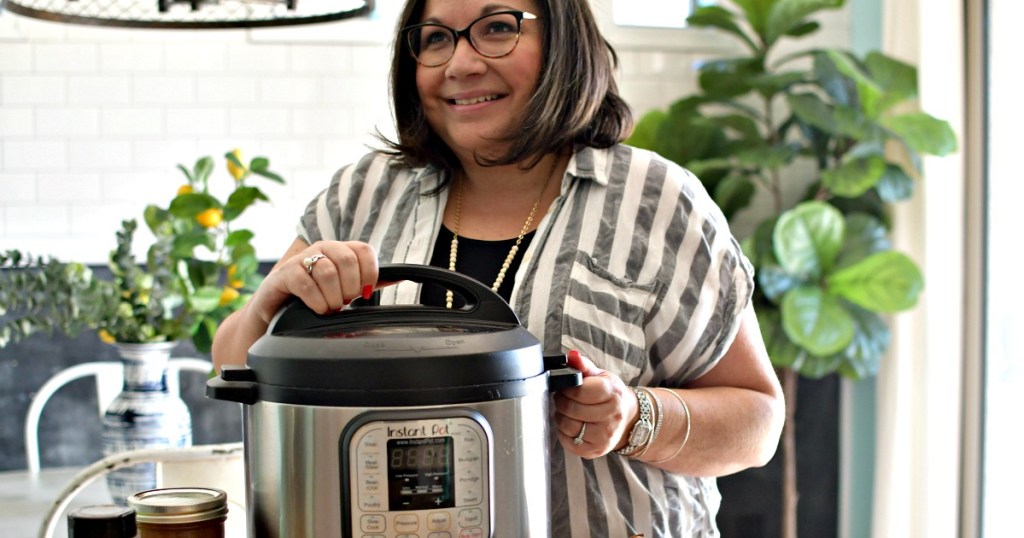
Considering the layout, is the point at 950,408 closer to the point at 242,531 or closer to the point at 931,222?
the point at 931,222

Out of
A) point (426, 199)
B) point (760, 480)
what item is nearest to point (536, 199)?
point (426, 199)

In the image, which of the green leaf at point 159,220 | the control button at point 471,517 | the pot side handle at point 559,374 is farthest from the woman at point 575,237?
the green leaf at point 159,220

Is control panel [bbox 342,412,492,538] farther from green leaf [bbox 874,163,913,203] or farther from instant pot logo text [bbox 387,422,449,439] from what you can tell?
green leaf [bbox 874,163,913,203]

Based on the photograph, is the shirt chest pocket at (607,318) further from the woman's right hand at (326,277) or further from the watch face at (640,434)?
the woman's right hand at (326,277)

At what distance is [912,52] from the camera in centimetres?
333

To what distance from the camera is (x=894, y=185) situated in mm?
3180

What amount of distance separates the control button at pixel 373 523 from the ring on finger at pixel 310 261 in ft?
0.86

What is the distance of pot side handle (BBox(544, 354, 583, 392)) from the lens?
2.86 ft

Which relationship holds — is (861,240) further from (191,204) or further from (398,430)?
(398,430)

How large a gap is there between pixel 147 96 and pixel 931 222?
2.20m

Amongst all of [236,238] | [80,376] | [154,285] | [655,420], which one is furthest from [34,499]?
[655,420]

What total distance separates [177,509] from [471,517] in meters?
0.24

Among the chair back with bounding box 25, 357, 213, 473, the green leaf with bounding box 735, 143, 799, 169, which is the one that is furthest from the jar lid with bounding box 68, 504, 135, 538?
the green leaf with bounding box 735, 143, 799, 169

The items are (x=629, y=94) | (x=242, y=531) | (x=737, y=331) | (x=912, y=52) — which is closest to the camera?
(x=737, y=331)
